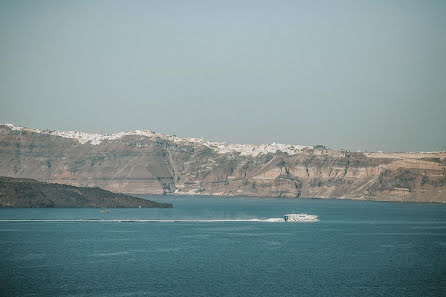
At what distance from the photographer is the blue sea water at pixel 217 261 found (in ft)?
229

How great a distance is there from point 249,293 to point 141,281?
1264 centimetres

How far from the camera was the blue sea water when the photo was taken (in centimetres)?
6988

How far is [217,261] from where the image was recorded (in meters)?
87.6

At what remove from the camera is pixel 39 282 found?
233 feet

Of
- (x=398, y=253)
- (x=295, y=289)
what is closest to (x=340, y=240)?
(x=398, y=253)

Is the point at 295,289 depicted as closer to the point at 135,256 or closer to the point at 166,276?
the point at 166,276

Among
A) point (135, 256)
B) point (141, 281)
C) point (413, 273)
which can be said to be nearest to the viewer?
point (141, 281)

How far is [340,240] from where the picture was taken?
11456 centimetres

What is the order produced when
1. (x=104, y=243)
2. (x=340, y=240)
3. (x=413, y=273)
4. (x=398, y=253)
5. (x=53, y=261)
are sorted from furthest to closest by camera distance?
(x=340, y=240) → (x=104, y=243) → (x=398, y=253) → (x=53, y=261) → (x=413, y=273)

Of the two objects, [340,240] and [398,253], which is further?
[340,240]

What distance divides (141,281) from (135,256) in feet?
60.3

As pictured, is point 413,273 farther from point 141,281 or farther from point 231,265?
point 141,281

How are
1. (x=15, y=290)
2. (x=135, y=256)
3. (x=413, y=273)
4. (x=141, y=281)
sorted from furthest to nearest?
(x=135, y=256) < (x=413, y=273) < (x=141, y=281) < (x=15, y=290)

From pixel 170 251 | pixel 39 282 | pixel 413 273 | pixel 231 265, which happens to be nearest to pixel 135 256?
pixel 170 251
